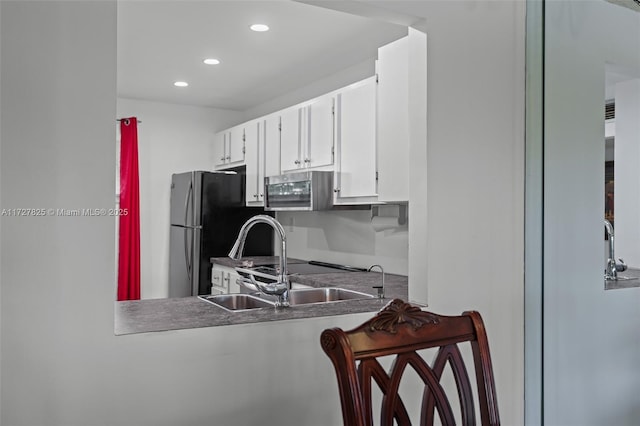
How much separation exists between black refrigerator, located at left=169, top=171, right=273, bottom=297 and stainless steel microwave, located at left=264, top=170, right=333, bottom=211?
2.45 feet

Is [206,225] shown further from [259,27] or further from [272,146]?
[259,27]

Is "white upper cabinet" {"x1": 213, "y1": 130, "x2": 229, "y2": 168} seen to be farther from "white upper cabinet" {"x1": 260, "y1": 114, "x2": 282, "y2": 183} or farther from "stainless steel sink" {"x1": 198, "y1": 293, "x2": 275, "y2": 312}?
"stainless steel sink" {"x1": 198, "y1": 293, "x2": 275, "y2": 312}

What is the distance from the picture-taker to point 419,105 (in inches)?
86.3

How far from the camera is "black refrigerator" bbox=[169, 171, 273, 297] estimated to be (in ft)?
14.7

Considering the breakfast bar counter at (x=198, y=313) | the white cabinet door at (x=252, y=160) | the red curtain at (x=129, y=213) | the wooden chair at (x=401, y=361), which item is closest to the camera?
the wooden chair at (x=401, y=361)

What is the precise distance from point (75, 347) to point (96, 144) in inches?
23.7

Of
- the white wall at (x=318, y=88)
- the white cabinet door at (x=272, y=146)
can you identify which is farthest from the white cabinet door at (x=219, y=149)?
the white cabinet door at (x=272, y=146)

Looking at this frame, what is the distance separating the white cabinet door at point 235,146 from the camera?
15.7ft

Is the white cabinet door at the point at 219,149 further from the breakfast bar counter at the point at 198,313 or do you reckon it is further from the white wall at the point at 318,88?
the breakfast bar counter at the point at 198,313

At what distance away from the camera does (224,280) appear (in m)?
4.26

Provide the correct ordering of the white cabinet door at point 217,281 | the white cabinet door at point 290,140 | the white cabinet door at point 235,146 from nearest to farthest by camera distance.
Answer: the white cabinet door at point 290,140, the white cabinet door at point 217,281, the white cabinet door at point 235,146

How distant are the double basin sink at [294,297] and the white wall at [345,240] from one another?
0.65m

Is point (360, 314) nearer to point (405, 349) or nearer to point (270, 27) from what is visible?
point (405, 349)

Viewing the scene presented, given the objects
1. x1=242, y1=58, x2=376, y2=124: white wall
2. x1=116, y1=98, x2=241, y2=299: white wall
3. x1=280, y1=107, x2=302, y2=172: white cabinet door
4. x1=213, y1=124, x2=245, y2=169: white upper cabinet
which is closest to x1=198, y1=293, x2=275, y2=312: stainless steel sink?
x1=280, y1=107, x2=302, y2=172: white cabinet door
